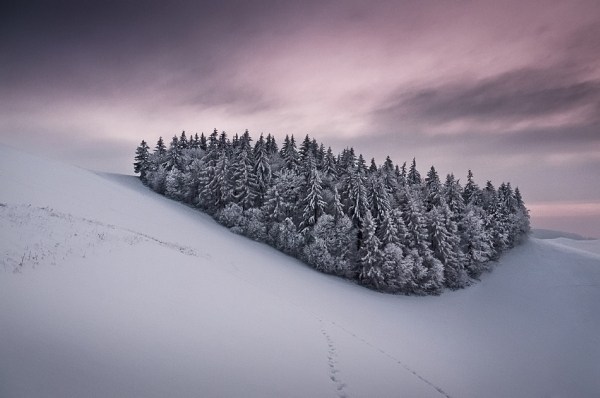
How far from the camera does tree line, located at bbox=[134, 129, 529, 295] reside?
39594 mm

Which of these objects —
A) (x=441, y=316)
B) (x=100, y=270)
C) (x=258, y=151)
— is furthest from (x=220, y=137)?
(x=100, y=270)

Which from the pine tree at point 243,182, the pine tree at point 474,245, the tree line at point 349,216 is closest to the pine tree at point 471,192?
the tree line at point 349,216

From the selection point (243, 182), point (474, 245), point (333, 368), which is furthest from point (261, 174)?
point (333, 368)

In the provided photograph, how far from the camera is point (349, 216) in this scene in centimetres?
4466

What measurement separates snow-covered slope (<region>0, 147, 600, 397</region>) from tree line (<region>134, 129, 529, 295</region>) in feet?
18.1

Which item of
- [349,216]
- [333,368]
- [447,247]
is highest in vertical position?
[349,216]

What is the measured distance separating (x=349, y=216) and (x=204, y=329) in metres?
36.4

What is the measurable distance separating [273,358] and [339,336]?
19.3 ft

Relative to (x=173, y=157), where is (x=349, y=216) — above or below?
below

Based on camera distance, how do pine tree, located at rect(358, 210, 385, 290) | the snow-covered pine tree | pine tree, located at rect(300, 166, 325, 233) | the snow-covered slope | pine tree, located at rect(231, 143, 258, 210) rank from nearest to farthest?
the snow-covered slope, pine tree, located at rect(358, 210, 385, 290), the snow-covered pine tree, pine tree, located at rect(300, 166, 325, 233), pine tree, located at rect(231, 143, 258, 210)

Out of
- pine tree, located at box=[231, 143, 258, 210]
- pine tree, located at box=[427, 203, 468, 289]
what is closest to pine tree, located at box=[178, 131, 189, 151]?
pine tree, located at box=[231, 143, 258, 210]

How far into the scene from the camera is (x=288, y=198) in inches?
1861

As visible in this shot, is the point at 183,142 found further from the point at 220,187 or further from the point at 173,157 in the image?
the point at 220,187

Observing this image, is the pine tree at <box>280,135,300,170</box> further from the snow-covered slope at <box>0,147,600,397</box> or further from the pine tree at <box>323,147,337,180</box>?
the snow-covered slope at <box>0,147,600,397</box>
